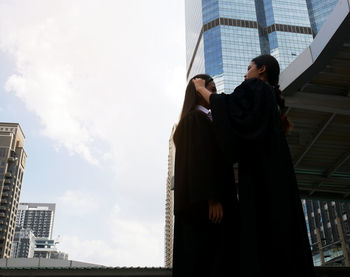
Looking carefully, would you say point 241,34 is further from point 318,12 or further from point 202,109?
point 202,109

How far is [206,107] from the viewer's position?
2.87 metres

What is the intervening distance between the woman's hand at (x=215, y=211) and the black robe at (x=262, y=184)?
0.18 m

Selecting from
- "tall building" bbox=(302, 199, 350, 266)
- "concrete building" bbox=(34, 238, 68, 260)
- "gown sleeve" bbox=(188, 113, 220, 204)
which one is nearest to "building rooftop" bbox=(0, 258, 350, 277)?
"gown sleeve" bbox=(188, 113, 220, 204)

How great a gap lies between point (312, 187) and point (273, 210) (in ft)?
38.3

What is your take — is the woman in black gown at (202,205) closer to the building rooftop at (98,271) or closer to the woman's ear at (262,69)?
the woman's ear at (262,69)

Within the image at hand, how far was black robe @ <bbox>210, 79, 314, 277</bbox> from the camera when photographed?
2.06 meters

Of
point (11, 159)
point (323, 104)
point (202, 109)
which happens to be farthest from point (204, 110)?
point (11, 159)

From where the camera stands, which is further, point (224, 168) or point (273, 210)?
point (224, 168)

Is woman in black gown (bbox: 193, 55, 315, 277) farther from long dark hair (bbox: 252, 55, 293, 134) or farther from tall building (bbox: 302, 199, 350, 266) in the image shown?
tall building (bbox: 302, 199, 350, 266)

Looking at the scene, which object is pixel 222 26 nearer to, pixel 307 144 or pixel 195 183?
pixel 307 144

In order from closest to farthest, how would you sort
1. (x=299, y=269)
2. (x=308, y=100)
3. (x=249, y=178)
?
1. (x=299, y=269)
2. (x=249, y=178)
3. (x=308, y=100)

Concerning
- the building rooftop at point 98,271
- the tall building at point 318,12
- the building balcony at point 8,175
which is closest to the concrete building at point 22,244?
the building balcony at point 8,175

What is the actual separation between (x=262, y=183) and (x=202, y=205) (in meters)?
0.46

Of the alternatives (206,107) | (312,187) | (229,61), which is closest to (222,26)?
(229,61)
